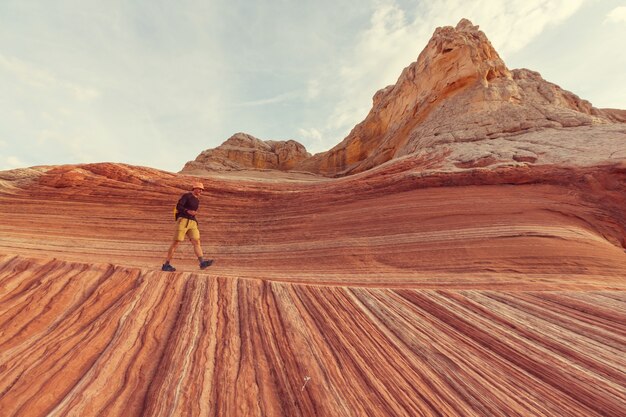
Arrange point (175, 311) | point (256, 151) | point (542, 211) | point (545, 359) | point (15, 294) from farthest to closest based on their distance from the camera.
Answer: point (256, 151)
point (542, 211)
point (15, 294)
point (175, 311)
point (545, 359)

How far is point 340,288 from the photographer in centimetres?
443

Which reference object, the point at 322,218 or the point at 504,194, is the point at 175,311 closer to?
the point at 322,218

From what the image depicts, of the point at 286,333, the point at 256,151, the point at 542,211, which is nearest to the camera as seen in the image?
the point at 286,333

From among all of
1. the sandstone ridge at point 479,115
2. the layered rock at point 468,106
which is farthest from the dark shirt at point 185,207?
the layered rock at point 468,106

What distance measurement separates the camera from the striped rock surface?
224 centimetres

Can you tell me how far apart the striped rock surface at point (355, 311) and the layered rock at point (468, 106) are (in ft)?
9.87

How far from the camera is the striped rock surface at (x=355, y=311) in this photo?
224 centimetres

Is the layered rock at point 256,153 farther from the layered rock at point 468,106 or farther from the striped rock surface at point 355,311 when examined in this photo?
the striped rock surface at point 355,311

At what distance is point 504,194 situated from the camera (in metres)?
7.68

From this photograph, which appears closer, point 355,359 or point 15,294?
point 355,359

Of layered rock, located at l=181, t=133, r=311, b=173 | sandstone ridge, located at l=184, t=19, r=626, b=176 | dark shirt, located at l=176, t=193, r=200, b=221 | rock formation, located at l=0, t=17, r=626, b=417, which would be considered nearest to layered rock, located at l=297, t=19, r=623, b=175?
sandstone ridge, located at l=184, t=19, r=626, b=176

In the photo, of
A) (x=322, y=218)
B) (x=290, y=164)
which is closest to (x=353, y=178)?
(x=322, y=218)

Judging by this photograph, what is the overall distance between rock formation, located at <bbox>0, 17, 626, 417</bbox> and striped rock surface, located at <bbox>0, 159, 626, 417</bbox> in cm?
2

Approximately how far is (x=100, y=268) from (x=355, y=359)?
13.8 ft
